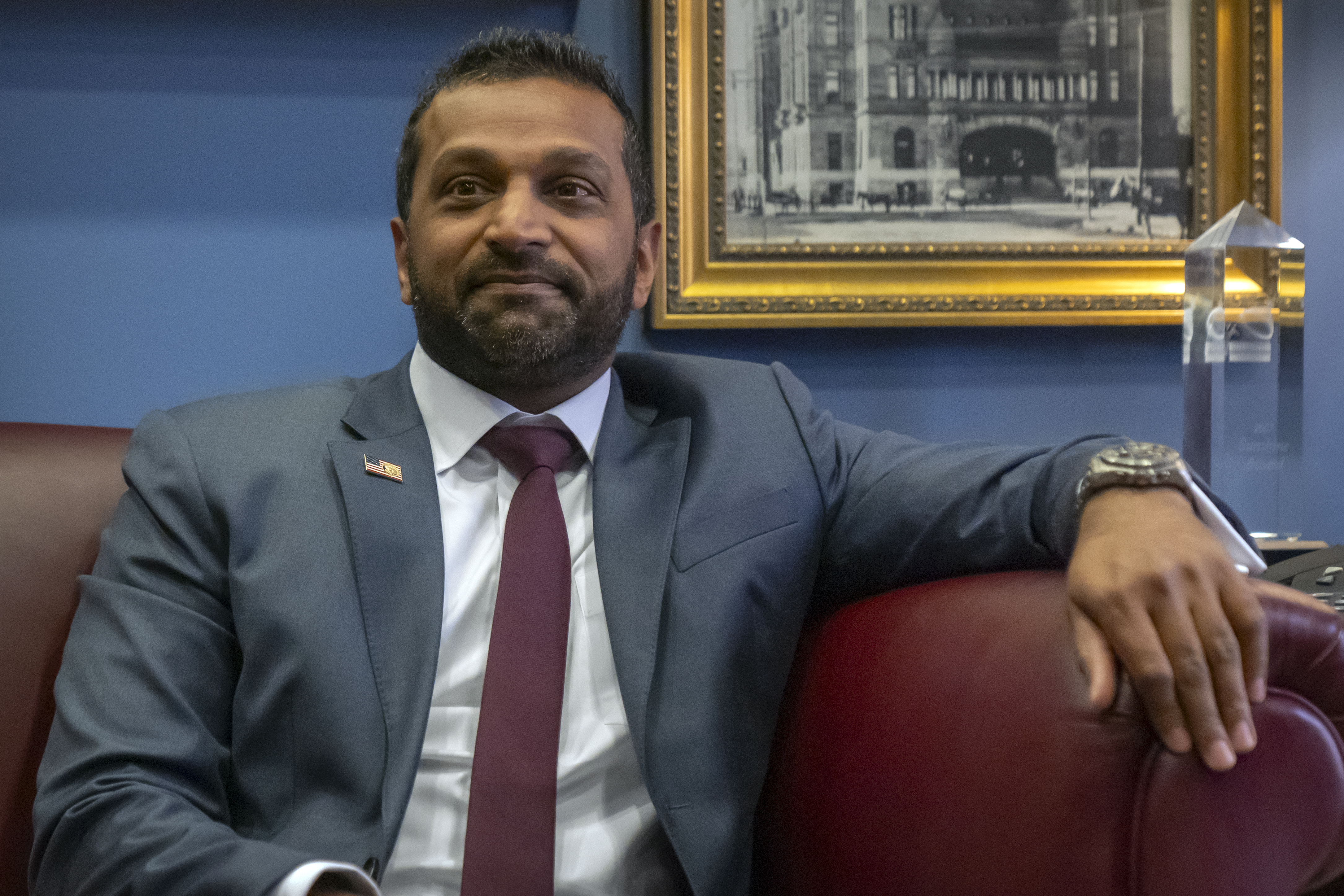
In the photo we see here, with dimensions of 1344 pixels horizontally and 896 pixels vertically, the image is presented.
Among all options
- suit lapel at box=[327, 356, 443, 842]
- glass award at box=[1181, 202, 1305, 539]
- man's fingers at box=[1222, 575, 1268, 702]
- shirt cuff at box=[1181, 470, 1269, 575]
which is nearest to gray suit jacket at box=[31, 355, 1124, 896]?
suit lapel at box=[327, 356, 443, 842]

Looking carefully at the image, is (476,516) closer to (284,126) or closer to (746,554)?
(746,554)

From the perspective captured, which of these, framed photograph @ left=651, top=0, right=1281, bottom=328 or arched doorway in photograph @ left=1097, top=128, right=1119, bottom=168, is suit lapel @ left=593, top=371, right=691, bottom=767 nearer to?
framed photograph @ left=651, top=0, right=1281, bottom=328

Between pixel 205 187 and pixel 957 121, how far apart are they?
1.30 m

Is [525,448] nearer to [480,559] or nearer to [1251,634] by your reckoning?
[480,559]

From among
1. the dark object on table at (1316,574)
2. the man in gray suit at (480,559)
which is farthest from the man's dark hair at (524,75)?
the dark object on table at (1316,574)

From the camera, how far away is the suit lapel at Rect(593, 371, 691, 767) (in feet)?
3.73

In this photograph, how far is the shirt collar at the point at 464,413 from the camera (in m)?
1.25

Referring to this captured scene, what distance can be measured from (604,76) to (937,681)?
94 centimetres

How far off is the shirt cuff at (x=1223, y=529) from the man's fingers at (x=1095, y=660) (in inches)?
9.1

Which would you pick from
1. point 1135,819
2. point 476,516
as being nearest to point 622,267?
point 476,516

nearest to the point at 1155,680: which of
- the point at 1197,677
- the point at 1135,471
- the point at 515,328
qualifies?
the point at 1197,677

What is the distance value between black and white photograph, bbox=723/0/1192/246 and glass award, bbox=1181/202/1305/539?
24 centimetres

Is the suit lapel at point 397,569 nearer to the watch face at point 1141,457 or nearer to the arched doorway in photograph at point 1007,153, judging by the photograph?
the watch face at point 1141,457

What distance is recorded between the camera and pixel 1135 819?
2.50ft
